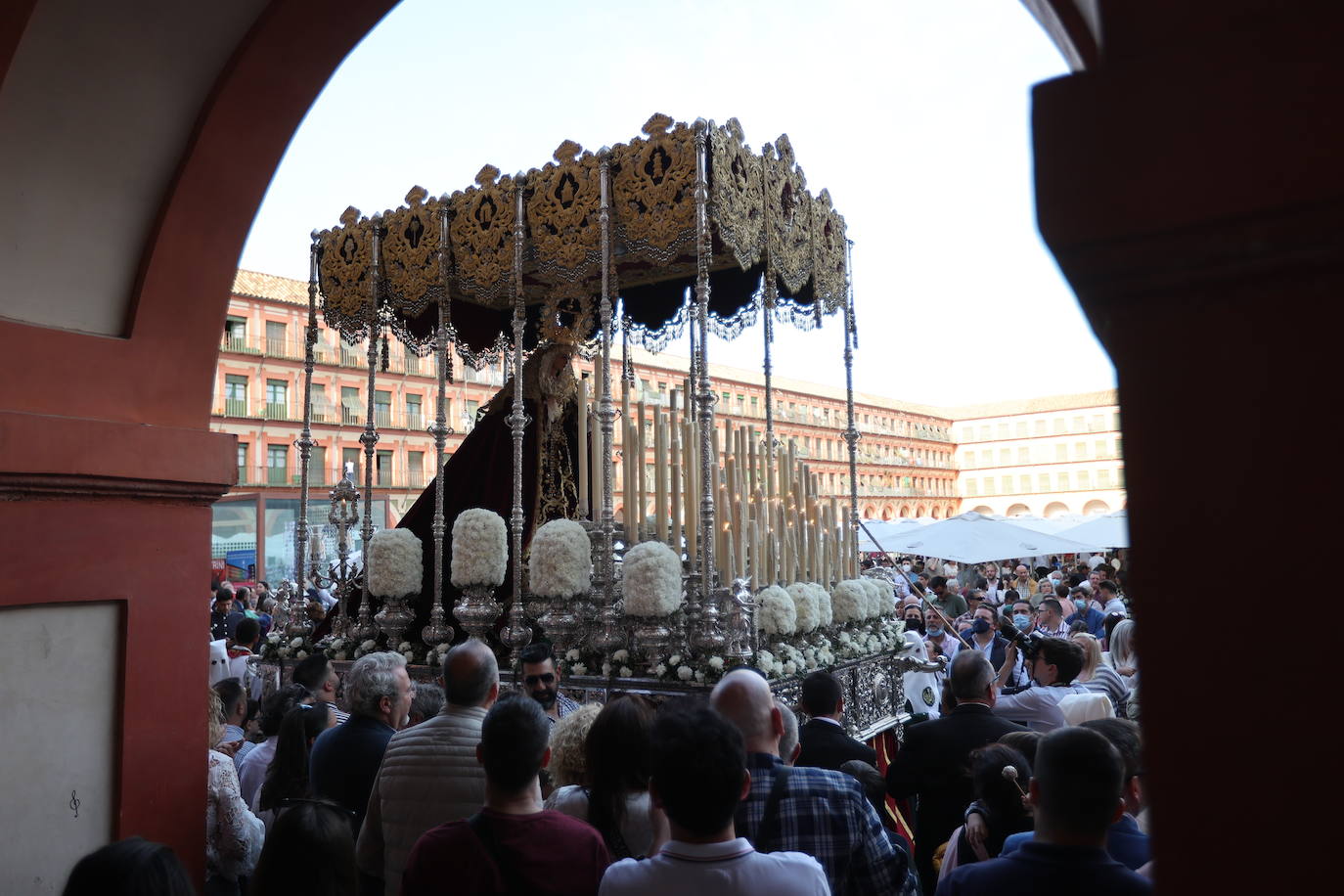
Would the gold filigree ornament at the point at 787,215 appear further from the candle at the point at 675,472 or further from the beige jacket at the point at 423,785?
the beige jacket at the point at 423,785

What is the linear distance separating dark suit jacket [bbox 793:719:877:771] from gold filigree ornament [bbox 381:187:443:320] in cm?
546

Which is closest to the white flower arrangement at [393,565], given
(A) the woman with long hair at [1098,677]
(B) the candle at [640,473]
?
(B) the candle at [640,473]

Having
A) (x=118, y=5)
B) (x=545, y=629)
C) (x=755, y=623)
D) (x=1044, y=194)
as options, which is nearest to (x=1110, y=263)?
(x=1044, y=194)

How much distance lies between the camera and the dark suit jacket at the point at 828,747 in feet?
11.9

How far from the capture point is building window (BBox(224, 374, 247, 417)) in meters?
31.3

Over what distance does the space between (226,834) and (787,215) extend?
587 centimetres

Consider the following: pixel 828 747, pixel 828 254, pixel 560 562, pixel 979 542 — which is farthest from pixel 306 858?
→ pixel 979 542

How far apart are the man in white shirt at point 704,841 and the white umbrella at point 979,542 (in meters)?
10.2

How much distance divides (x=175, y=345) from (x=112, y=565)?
758 millimetres

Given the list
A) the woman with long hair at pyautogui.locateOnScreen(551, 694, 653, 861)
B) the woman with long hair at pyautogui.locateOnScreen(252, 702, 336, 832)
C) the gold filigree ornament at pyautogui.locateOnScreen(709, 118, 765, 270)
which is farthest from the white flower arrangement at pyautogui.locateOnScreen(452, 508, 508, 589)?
the woman with long hair at pyautogui.locateOnScreen(551, 694, 653, 861)

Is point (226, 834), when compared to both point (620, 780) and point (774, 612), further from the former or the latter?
point (774, 612)

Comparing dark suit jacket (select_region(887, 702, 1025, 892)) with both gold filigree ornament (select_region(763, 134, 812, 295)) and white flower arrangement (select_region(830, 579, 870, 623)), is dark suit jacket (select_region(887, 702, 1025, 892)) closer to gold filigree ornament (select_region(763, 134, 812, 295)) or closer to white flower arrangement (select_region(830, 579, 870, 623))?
white flower arrangement (select_region(830, 579, 870, 623))

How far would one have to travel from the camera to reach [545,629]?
644 centimetres

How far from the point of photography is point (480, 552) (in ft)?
22.7
